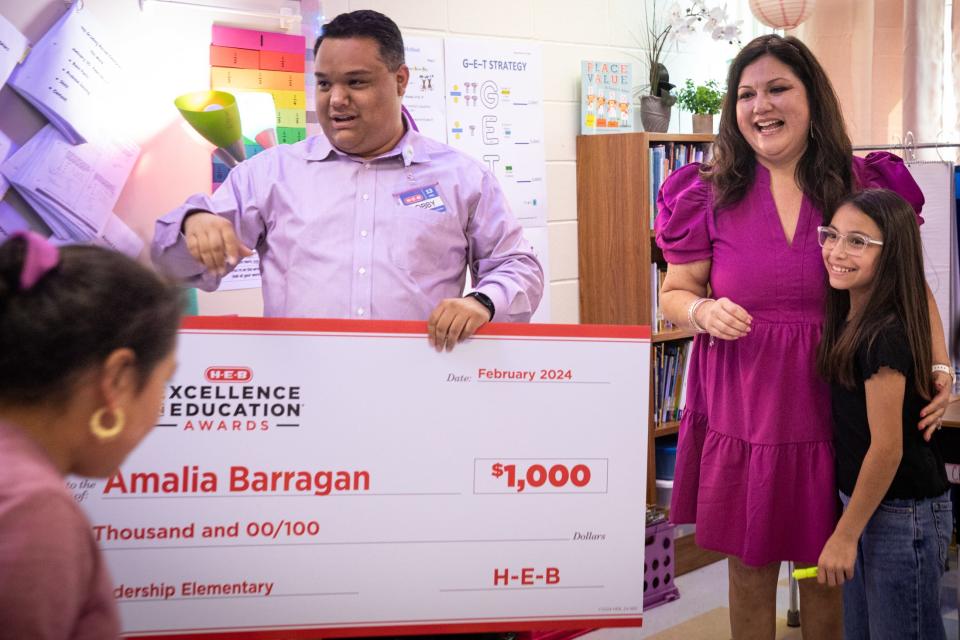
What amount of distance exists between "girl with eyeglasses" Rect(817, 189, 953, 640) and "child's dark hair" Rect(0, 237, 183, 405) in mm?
1457

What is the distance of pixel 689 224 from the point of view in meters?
2.27

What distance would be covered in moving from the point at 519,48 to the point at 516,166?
46cm

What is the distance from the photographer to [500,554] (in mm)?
1770

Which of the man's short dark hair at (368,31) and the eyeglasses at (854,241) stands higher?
the man's short dark hair at (368,31)

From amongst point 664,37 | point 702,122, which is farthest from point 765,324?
point 664,37

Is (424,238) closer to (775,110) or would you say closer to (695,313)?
(695,313)

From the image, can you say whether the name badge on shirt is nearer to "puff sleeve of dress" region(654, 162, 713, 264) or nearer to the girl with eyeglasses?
"puff sleeve of dress" region(654, 162, 713, 264)

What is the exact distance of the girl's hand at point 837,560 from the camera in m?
1.97

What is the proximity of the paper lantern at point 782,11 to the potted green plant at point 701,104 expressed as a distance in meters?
0.35

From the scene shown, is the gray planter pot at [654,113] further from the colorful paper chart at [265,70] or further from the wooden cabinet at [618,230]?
the colorful paper chart at [265,70]

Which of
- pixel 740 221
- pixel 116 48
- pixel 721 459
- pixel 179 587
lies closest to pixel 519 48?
pixel 116 48

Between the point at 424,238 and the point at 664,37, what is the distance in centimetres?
270

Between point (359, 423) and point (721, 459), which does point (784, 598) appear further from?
point (359, 423)

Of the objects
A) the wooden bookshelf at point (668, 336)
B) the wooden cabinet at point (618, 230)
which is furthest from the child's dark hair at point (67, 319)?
the wooden bookshelf at point (668, 336)
